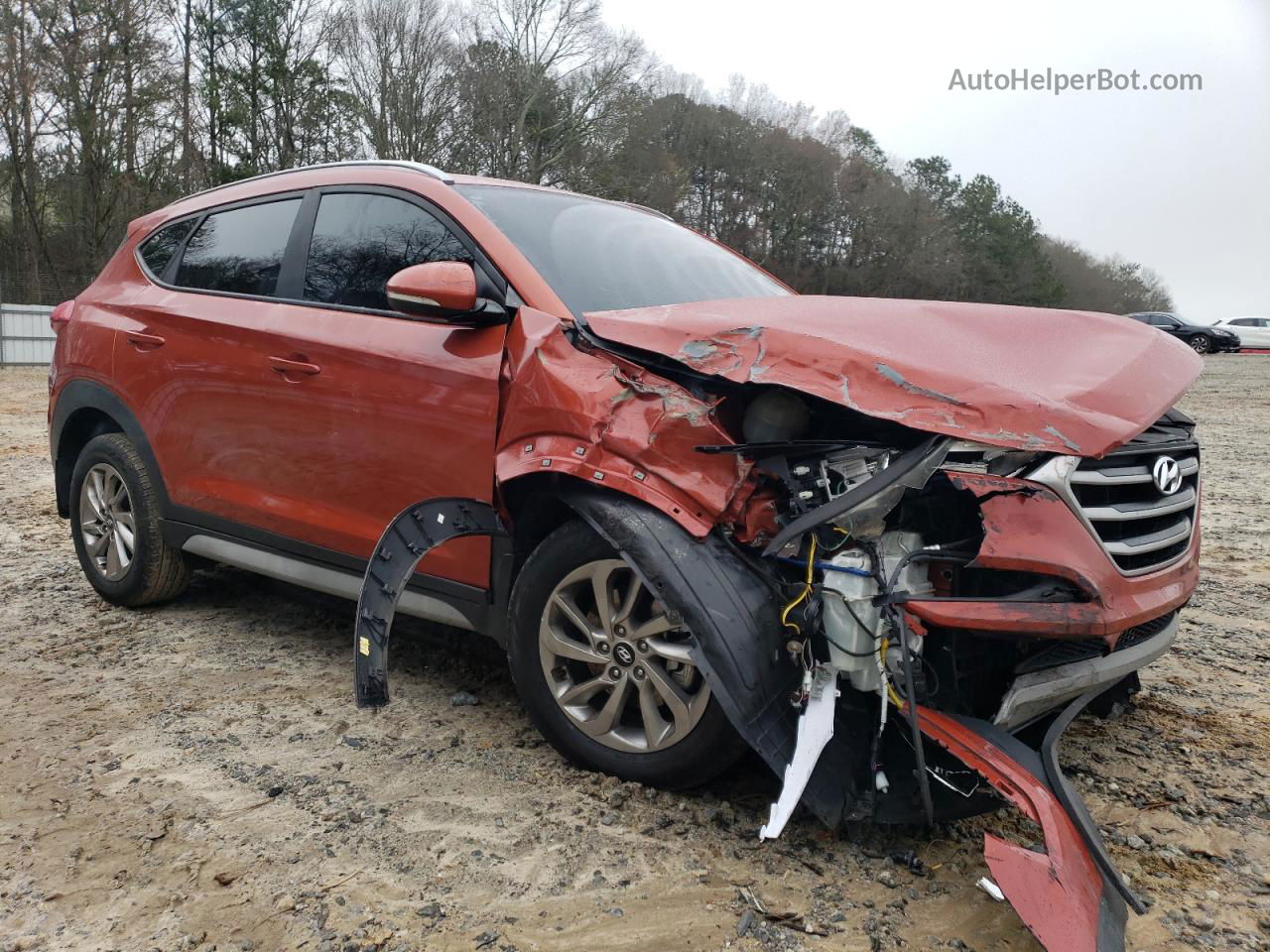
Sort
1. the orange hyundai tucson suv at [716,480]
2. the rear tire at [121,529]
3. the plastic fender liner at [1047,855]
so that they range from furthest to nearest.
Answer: the rear tire at [121,529]
the orange hyundai tucson suv at [716,480]
the plastic fender liner at [1047,855]

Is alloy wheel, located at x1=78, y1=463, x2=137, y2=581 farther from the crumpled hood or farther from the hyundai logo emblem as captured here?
the hyundai logo emblem

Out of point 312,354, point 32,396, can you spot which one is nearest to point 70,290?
point 32,396

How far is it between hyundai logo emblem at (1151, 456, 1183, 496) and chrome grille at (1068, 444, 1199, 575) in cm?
1

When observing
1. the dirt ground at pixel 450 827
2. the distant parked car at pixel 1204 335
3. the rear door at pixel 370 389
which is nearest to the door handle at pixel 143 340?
the rear door at pixel 370 389

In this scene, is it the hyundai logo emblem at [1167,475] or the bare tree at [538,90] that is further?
the bare tree at [538,90]

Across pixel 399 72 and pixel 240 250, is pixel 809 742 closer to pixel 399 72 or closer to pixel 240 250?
pixel 240 250

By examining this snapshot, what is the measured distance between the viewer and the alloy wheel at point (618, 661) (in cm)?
248

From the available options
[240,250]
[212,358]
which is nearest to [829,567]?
[212,358]

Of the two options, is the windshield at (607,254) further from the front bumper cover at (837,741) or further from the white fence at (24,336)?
the white fence at (24,336)

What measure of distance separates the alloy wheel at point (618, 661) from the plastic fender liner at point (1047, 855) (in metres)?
0.63

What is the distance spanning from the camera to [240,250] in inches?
150

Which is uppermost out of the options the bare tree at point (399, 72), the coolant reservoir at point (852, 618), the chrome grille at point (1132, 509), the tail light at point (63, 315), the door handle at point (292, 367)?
the bare tree at point (399, 72)

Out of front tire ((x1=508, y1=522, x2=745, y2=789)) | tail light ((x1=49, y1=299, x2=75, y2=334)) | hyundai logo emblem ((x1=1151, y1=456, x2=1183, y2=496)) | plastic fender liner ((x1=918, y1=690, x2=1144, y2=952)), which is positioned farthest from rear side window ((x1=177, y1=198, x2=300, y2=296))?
hyundai logo emblem ((x1=1151, y1=456, x2=1183, y2=496))

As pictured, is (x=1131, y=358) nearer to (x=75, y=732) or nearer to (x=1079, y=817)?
(x=1079, y=817)
